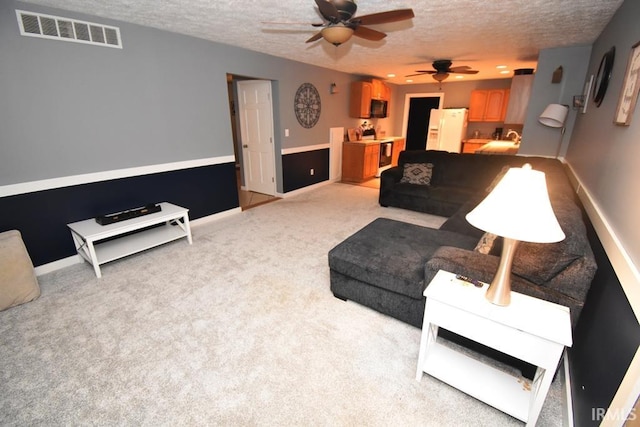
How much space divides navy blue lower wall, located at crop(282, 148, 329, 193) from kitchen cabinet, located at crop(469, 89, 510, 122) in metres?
4.13

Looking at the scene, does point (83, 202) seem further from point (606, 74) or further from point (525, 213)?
point (606, 74)

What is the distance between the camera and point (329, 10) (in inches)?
72.9

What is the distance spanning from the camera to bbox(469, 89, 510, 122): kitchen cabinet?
6.75m

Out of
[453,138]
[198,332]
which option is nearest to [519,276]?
[198,332]

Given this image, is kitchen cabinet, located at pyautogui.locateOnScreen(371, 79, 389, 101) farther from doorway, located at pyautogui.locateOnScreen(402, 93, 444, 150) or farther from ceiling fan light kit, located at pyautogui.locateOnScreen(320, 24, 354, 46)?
ceiling fan light kit, located at pyautogui.locateOnScreen(320, 24, 354, 46)

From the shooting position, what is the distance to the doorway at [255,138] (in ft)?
16.2

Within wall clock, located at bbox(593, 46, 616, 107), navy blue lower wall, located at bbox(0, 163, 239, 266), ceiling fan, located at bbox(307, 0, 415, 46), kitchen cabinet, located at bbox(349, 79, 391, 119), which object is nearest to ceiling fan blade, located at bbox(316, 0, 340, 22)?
ceiling fan, located at bbox(307, 0, 415, 46)

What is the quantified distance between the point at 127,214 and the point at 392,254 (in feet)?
9.14

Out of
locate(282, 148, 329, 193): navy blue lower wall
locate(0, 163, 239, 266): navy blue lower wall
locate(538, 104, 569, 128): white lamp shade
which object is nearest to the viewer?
locate(0, 163, 239, 266): navy blue lower wall

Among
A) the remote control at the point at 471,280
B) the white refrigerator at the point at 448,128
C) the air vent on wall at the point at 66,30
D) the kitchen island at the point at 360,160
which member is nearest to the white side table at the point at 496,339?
the remote control at the point at 471,280

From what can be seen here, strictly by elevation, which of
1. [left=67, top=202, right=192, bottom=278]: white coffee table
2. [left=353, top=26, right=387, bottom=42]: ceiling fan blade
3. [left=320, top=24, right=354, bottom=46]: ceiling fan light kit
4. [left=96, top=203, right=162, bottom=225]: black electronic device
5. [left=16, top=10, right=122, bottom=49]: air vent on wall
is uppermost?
[left=16, top=10, right=122, bottom=49]: air vent on wall

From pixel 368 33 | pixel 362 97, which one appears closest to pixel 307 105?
pixel 362 97

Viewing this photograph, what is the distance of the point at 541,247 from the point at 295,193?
442 cm

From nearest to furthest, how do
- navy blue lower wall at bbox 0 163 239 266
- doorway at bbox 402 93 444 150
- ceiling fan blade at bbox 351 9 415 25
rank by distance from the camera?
ceiling fan blade at bbox 351 9 415 25
navy blue lower wall at bbox 0 163 239 266
doorway at bbox 402 93 444 150
